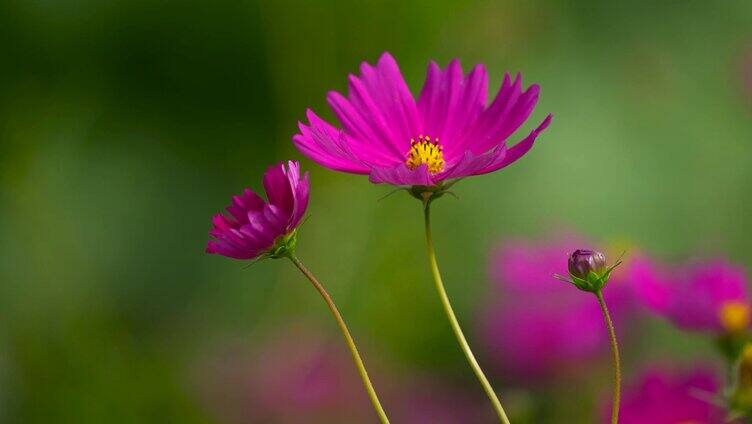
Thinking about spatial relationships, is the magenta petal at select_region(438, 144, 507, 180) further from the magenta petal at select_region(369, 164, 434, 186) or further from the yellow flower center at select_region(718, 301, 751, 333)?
the yellow flower center at select_region(718, 301, 751, 333)

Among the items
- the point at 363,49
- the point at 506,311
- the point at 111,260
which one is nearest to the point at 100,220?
the point at 111,260

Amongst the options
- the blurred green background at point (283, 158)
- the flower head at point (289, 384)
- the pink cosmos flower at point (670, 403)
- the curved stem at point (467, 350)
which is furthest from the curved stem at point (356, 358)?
the blurred green background at point (283, 158)

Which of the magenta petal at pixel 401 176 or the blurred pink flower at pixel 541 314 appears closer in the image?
the magenta petal at pixel 401 176

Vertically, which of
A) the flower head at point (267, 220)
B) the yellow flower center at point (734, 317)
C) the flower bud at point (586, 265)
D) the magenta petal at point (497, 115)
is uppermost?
the magenta petal at point (497, 115)

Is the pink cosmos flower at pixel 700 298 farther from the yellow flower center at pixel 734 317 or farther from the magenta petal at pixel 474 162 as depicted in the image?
the magenta petal at pixel 474 162

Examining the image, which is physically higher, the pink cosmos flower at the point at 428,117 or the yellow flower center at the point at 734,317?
the pink cosmos flower at the point at 428,117

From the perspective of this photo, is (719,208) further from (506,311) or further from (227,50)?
(227,50)
